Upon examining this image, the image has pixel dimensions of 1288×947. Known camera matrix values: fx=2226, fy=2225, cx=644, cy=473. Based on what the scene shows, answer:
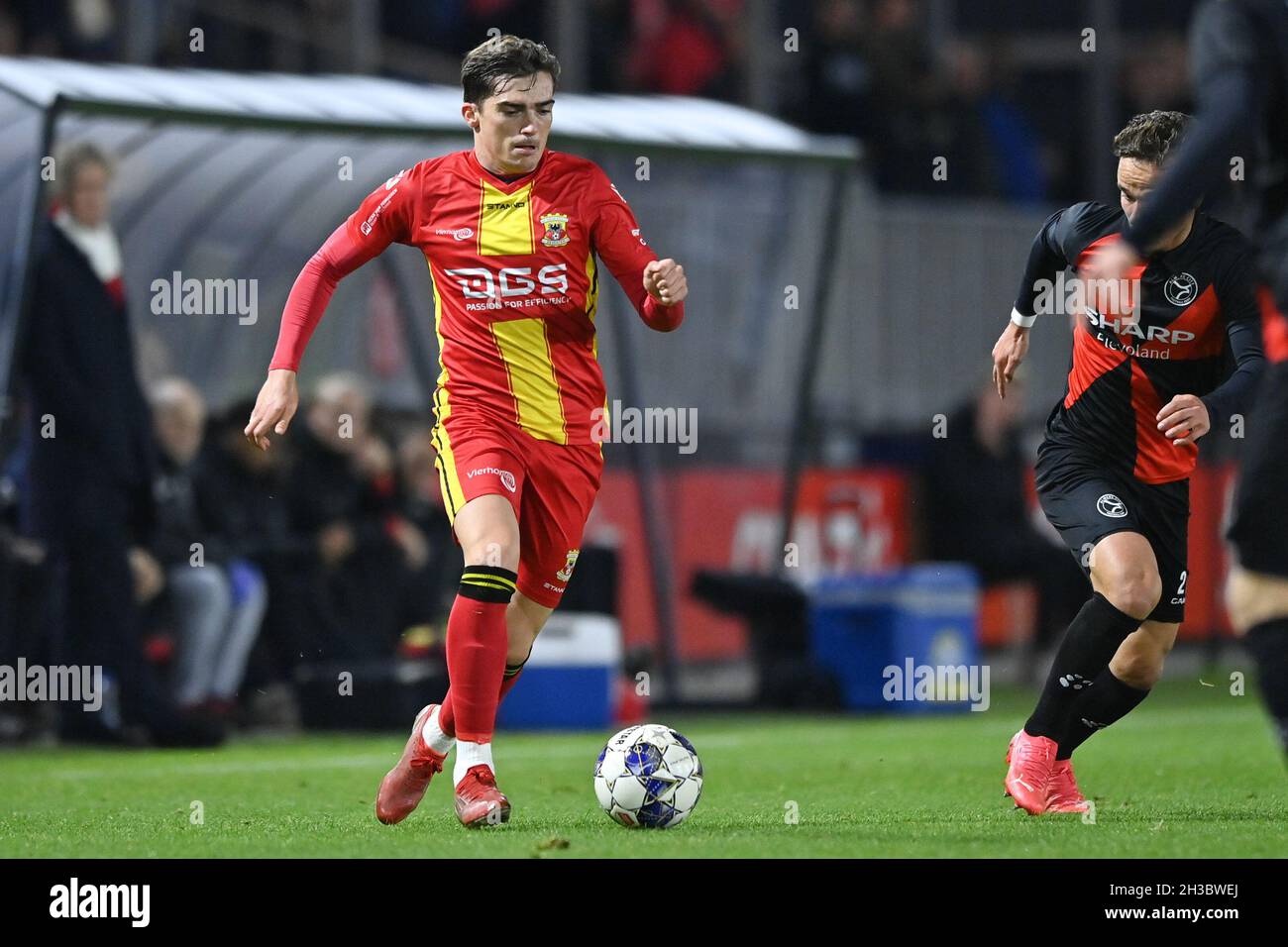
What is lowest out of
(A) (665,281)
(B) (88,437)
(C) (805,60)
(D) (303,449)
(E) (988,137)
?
(D) (303,449)

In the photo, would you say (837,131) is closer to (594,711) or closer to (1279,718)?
(594,711)

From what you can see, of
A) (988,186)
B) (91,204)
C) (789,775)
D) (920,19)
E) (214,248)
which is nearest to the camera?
(789,775)

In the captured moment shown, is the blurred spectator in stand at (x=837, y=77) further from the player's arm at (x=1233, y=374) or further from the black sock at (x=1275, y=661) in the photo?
the black sock at (x=1275, y=661)

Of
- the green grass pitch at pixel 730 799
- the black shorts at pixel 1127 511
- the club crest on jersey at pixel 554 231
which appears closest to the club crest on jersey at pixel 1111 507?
the black shorts at pixel 1127 511

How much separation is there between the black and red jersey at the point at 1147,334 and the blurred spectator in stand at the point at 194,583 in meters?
5.89

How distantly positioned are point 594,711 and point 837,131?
6.74m

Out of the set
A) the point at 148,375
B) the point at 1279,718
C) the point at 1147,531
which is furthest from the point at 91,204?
the point at 1279,718

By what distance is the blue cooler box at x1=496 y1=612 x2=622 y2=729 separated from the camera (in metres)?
12.3

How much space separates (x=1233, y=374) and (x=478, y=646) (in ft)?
7.81

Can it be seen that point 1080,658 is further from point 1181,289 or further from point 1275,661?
point 1275,661

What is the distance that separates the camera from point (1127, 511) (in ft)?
22.7

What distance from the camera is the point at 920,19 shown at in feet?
Result: 66.6
